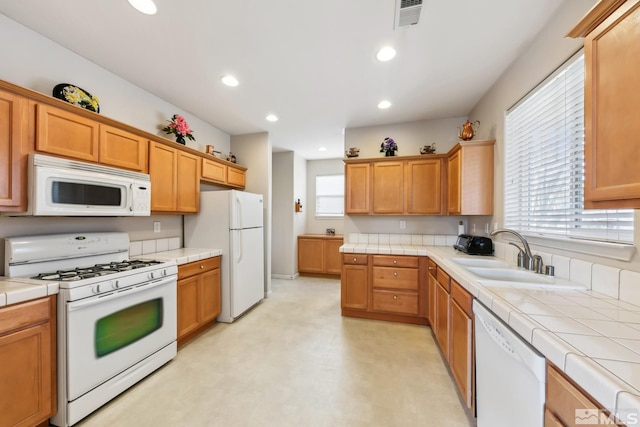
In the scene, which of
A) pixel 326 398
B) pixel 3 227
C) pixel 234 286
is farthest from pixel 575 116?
pixel 3 227

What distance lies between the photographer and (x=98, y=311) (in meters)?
1.67

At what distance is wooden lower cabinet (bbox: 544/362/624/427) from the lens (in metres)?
0.64

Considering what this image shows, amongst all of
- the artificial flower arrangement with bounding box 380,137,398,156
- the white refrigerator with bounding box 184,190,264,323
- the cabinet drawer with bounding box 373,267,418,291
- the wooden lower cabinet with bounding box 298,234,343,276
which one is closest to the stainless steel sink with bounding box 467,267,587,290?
the cabinet drawer with bounding box 373,267,418,291

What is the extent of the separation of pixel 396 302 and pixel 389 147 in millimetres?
2101

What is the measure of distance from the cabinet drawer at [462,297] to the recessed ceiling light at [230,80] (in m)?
2.77

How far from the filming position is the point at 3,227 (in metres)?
1.71

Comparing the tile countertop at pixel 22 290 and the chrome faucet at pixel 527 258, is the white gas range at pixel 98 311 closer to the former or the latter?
the tile countertop at pixel 22 290

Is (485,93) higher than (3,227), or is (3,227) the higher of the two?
(485,93)

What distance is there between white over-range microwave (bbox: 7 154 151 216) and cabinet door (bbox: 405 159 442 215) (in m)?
3.09

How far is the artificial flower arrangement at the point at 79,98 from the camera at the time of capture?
6.26 ft

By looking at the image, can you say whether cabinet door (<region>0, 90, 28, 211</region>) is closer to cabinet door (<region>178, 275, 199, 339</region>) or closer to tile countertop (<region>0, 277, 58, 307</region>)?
tile countertop (<region>0, 277, 58, 307</region>)

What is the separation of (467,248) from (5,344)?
360cm

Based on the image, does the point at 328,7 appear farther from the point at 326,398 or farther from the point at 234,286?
the point at 234,286

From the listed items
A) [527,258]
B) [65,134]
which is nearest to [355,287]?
[527,258]
